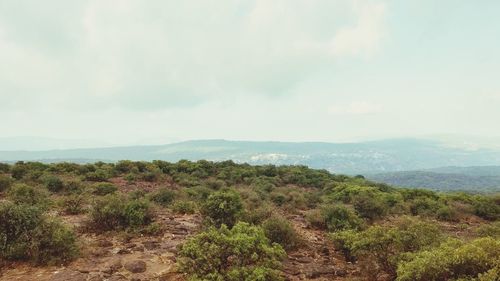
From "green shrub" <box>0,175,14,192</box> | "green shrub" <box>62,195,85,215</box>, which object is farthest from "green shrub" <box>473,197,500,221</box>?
"green shrub" <box>0,175,14,192</box>

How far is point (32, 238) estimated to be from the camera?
8.71 m

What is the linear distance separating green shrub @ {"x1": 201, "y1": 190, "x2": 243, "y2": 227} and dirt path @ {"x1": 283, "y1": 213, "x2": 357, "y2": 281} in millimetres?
2428

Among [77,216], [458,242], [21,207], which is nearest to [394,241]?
[458,242]


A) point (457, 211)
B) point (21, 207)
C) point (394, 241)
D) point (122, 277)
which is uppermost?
point (21, 207)

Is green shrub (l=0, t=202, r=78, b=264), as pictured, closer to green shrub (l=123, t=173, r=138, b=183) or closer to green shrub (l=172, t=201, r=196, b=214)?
green shrub (l=172, t=201, r=196, b=214)

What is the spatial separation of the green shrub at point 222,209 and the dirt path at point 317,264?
2428mm

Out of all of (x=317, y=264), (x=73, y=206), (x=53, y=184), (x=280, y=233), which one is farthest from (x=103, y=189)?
(x=317, y=264)

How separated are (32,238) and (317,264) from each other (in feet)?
24.0

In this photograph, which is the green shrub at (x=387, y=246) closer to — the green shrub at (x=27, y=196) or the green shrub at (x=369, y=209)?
the green shrub at (x=369, y=209)

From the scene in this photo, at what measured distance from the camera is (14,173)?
24828mm

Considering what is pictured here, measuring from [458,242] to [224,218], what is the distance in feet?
22.6

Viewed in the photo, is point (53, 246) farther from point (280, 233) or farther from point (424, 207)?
point (424, 207)

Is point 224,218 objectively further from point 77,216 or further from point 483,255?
point 483,255

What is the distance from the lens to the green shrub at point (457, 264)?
6226 millimetres
